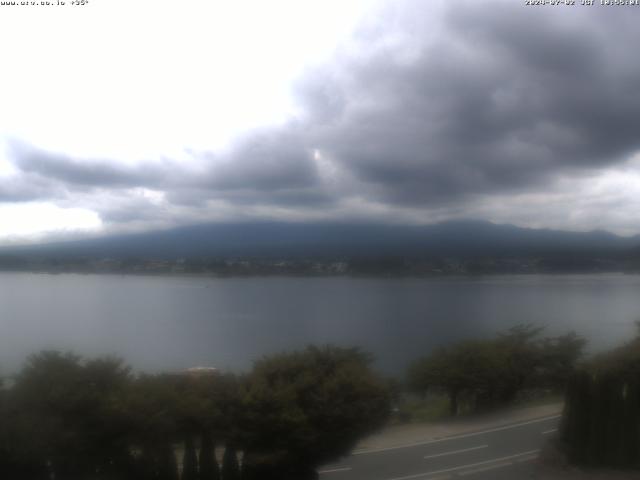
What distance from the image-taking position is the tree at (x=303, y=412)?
9.43 meters

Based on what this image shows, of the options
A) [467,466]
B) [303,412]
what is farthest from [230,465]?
[467,466]

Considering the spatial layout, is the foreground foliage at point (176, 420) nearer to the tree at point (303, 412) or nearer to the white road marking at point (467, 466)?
the tree at point (303, 412)

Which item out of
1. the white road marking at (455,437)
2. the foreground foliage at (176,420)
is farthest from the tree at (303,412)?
the white road marking at (455,437)

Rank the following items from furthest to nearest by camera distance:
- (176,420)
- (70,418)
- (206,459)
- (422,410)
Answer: (422,410), (206,459), (176,420), (70,418)

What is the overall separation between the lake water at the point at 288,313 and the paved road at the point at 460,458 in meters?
4.12

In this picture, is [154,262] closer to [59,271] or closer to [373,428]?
[59,271]

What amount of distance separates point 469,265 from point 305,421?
976 inches

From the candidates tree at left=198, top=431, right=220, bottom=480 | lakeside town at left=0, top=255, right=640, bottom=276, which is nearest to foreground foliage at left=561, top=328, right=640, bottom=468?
tree at left=198, top=431, right=220, bottom=480

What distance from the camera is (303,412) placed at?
9688 millimetres

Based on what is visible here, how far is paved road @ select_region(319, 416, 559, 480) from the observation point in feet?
33.0

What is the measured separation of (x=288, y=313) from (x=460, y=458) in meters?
22.7

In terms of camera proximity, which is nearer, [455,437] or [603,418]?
[603,418]

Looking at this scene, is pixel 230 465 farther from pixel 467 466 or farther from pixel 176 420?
pixel 467 466

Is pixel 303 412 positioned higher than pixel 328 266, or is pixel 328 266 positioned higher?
pixel 328 266
